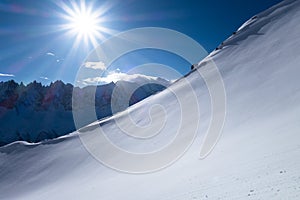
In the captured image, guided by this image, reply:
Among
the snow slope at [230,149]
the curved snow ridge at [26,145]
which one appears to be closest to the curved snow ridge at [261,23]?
the snow slope at [230,149]

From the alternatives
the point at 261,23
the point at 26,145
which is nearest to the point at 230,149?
the point at 261,23

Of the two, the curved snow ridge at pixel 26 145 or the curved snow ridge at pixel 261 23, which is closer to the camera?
the curved snow ridge at pixel 261 23

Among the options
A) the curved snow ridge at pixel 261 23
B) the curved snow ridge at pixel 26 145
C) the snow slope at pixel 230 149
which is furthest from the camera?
the curved snow ridge at pixel 26 145

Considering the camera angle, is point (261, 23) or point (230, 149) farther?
point (261, 23)

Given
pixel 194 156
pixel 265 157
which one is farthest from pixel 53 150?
pixel 265 157

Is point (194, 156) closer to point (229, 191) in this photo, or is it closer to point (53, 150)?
point (229, 191)

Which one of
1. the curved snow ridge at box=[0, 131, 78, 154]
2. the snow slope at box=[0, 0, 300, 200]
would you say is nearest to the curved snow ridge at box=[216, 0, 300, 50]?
the snow slope at box=[0, 0, 300, 200]

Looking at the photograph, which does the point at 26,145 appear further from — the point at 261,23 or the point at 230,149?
the point at 261,23

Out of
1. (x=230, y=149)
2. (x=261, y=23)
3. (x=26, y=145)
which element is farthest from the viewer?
(x=26, y=145)

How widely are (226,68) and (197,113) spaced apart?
10644 millimetres

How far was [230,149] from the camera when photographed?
46.6ft

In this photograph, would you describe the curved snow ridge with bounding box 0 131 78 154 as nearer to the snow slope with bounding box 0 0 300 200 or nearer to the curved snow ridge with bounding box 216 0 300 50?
the snow slope with bounding box 0 0 300 200

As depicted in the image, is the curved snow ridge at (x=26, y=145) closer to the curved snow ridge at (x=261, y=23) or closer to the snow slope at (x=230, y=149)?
the snow slope at (x=230, y=149)

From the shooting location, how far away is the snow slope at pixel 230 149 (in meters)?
9.55
